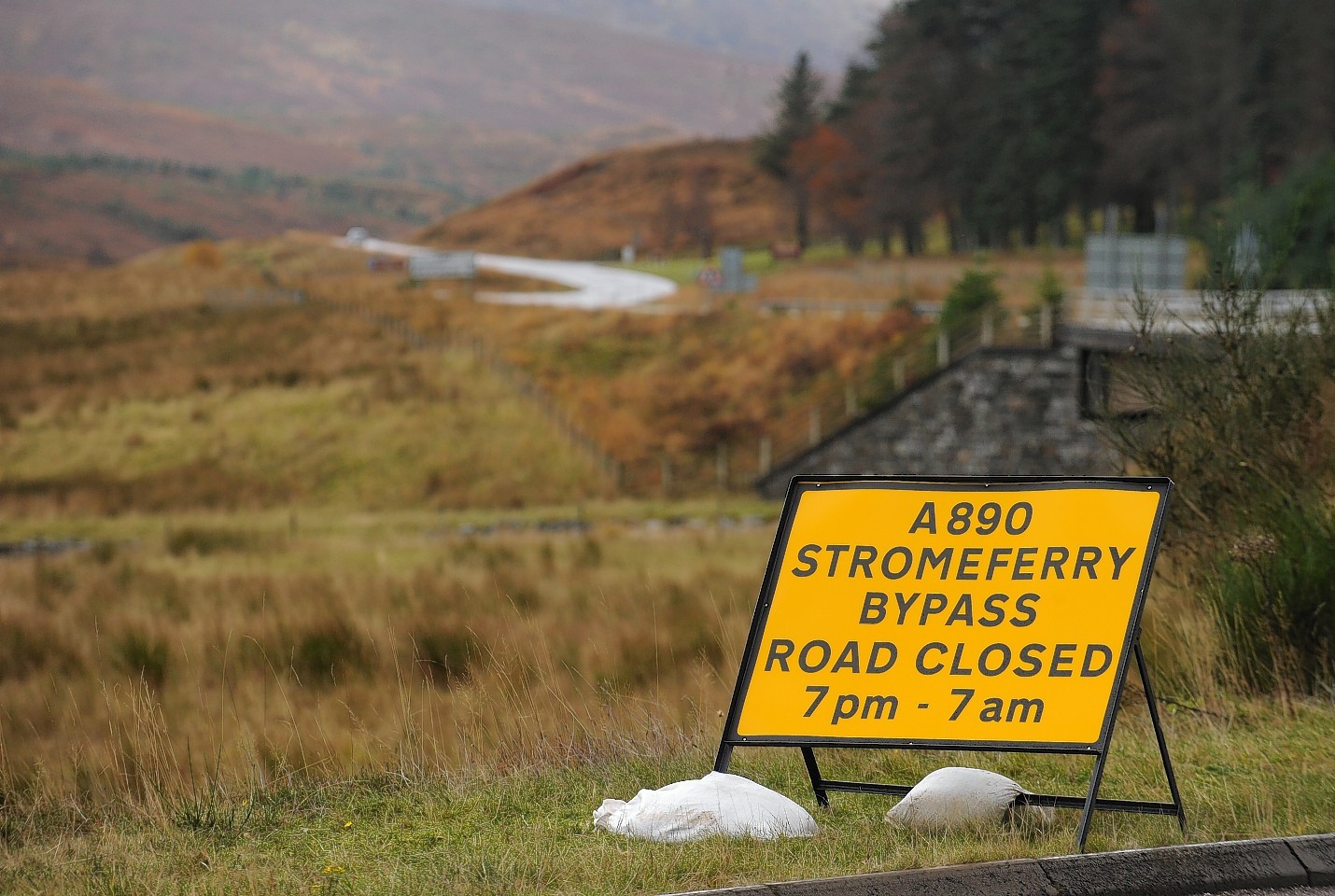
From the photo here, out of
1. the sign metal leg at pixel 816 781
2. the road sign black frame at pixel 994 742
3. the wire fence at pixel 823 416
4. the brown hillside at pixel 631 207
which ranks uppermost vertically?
the brown hillside at pixel 631 207

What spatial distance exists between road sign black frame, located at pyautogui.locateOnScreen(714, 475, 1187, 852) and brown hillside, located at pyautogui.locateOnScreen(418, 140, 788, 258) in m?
117

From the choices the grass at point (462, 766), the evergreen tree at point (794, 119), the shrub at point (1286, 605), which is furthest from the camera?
the evergreen tree at point (794, 119)

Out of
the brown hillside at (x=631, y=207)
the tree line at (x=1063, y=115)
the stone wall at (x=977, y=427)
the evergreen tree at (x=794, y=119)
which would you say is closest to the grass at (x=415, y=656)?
the stone wall at (x=977, y=427)

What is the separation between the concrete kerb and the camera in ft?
16.0

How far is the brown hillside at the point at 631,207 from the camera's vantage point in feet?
438

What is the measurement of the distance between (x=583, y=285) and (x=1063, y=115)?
29.2 meters

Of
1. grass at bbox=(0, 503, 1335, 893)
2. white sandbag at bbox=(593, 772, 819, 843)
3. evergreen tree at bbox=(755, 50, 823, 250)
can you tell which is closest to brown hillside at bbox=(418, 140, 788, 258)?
evergreen tree at bbox=(755, 50, 823, 250)

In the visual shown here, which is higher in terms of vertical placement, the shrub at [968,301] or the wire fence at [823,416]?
the shrub at [968,301]

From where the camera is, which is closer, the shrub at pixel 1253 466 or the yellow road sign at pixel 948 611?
the yellow road sign at pixel 948 611

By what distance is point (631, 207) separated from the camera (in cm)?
15412

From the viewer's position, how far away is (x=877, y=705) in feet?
19.1

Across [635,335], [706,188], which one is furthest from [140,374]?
[706,188]

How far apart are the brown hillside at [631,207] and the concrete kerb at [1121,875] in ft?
386

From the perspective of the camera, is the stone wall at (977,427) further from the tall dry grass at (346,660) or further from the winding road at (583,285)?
the winding road at (583,285)
